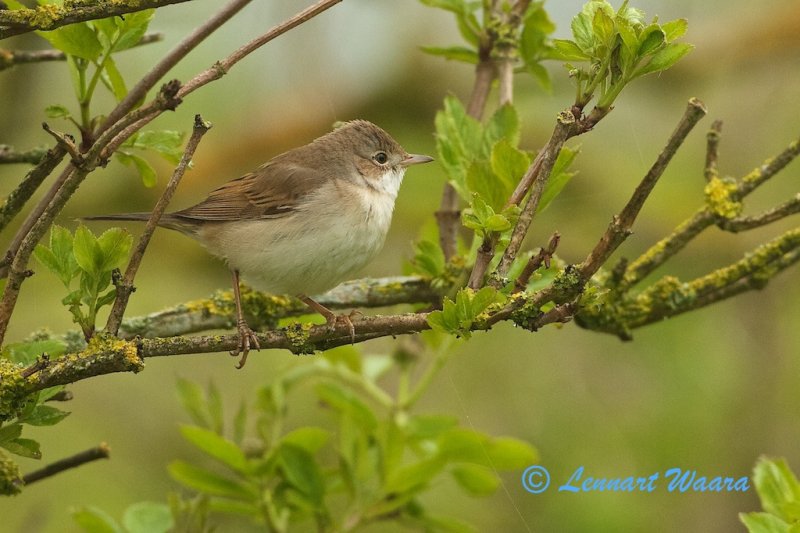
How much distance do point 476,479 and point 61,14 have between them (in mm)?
1766

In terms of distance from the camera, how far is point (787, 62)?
6059mm

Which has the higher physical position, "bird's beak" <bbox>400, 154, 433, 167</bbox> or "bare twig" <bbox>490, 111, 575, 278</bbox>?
"bird's beak" <bbox>400, 154, 433, 167</bbox>

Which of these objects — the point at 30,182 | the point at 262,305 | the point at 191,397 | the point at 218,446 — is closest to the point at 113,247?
the point at 30,182

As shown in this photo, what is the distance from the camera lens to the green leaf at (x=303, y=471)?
2744mm

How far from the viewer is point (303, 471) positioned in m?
2.76

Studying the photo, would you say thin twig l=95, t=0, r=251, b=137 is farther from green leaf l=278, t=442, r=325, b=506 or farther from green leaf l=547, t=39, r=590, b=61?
green leaf l=278, t=442, r=325, b=506

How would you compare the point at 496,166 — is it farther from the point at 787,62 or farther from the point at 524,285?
the point at 787,62

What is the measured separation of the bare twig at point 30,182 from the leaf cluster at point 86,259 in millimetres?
147

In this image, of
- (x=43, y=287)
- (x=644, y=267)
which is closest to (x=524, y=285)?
(x=644, y=267)

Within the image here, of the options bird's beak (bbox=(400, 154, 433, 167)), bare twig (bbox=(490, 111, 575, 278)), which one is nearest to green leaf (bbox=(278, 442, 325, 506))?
bare twig (bbox=(490, 111, 575, 278))

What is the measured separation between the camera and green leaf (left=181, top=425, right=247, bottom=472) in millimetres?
2639

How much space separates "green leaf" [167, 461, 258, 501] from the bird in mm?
740

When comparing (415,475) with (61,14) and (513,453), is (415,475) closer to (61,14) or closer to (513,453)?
(513,453)

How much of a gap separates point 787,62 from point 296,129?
3.11 m
